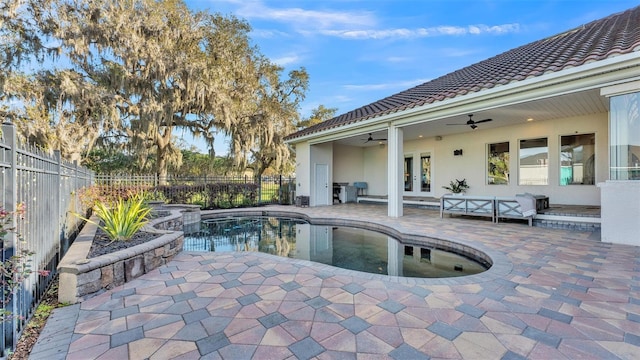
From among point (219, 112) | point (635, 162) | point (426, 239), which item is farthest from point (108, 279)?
point (219, 112)

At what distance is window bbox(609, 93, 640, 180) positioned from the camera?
452 cm

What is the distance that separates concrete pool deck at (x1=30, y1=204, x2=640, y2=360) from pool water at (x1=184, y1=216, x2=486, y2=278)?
2.78ft

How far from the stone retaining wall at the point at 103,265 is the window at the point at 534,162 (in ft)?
31.9

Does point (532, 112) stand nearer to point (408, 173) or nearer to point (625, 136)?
point (625, 136)

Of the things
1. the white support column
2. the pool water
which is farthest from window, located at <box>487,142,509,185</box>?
the pool water

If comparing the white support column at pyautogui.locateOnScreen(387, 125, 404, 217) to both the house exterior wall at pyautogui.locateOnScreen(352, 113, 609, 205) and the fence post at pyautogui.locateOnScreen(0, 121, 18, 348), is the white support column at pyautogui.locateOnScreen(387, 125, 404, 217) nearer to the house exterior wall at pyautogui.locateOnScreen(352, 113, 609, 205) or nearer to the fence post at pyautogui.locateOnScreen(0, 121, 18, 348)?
the house exterior wall at pyautogui.locateOnScreen(352, 113, 609, 205)

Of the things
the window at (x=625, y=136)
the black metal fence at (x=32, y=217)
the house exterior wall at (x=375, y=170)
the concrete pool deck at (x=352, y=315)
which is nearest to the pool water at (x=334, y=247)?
the concrete pool deck at (x=352, y=315)

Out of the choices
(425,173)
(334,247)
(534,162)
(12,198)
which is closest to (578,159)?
(534,162)

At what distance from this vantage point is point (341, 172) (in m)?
13.2

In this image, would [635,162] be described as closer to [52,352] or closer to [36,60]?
[52,352]

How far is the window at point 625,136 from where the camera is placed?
14.8 ft

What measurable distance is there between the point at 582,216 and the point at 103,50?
50.2ft

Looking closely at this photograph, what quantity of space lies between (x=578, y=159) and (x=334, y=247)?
292 inches

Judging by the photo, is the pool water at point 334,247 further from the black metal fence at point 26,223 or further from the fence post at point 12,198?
the fence post at point 12,198
